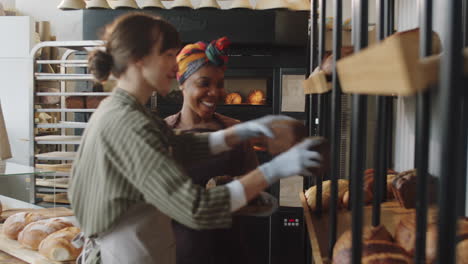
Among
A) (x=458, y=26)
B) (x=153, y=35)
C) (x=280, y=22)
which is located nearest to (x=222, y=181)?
(x=153, y=35)

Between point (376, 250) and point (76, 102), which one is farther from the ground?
point (76, 102)

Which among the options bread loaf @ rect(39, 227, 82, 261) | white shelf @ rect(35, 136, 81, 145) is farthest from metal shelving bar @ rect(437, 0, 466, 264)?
white shelf @ rect(35, 136, 81, 145)

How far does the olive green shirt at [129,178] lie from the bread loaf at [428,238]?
41 cm

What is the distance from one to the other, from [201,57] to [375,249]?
4.13 feet

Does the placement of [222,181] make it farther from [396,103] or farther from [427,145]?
[396,103]

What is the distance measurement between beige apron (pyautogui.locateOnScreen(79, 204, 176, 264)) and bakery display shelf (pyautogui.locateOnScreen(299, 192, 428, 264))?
1.55 ft

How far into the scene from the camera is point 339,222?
1216 mm

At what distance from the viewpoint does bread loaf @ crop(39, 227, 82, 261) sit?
1.73 metres

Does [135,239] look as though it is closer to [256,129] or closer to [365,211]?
[256,129]

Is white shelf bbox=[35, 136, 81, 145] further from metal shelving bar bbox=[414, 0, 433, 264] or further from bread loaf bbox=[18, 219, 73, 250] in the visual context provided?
metal shelving bar bbox=[414, 0, 433, 264]

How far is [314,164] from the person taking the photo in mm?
1062

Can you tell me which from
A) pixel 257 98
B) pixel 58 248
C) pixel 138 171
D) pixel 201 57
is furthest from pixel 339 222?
pixel 257 98

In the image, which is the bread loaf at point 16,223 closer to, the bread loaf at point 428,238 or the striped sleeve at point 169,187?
the striped sleeve at point 169,187

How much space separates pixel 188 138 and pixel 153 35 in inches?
18.3
